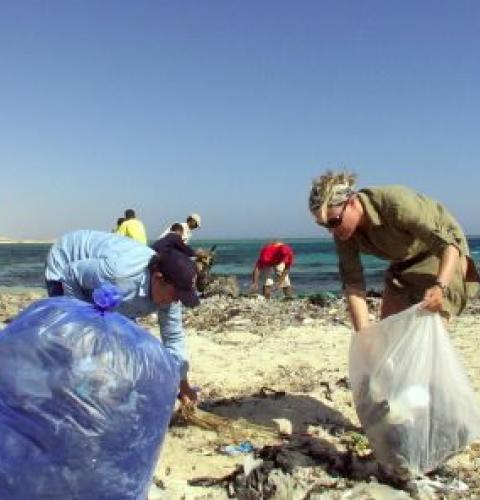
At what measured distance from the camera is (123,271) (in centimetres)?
324

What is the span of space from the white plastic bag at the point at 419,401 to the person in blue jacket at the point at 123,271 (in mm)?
1042

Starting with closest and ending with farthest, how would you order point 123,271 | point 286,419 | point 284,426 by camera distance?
point 123,271 < point 284,426 < point 286,419

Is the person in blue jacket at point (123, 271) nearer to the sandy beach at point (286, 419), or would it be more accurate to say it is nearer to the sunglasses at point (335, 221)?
the sunglasses at point (335, 221)

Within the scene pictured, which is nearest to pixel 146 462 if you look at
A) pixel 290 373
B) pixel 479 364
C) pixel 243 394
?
pixel 243 394

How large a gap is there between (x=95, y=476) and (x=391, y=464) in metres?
1.56

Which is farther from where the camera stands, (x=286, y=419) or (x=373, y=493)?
(x=286, y=419)

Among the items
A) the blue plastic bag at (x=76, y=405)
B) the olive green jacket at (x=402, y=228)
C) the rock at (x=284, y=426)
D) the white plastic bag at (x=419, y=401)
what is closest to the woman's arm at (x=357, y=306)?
the olive green jacket at (x=402, y=228)

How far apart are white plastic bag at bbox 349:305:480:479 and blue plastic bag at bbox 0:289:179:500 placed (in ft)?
4.12

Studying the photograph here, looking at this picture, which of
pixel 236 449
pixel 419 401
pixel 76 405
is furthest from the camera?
Result: pixel 236 449

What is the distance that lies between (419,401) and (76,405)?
5.53 feet

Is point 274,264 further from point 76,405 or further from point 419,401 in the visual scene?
point 76,405

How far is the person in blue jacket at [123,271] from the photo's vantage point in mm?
3145

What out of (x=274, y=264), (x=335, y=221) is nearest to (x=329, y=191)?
(x=335, y=221)

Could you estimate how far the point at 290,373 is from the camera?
19.1 ft
